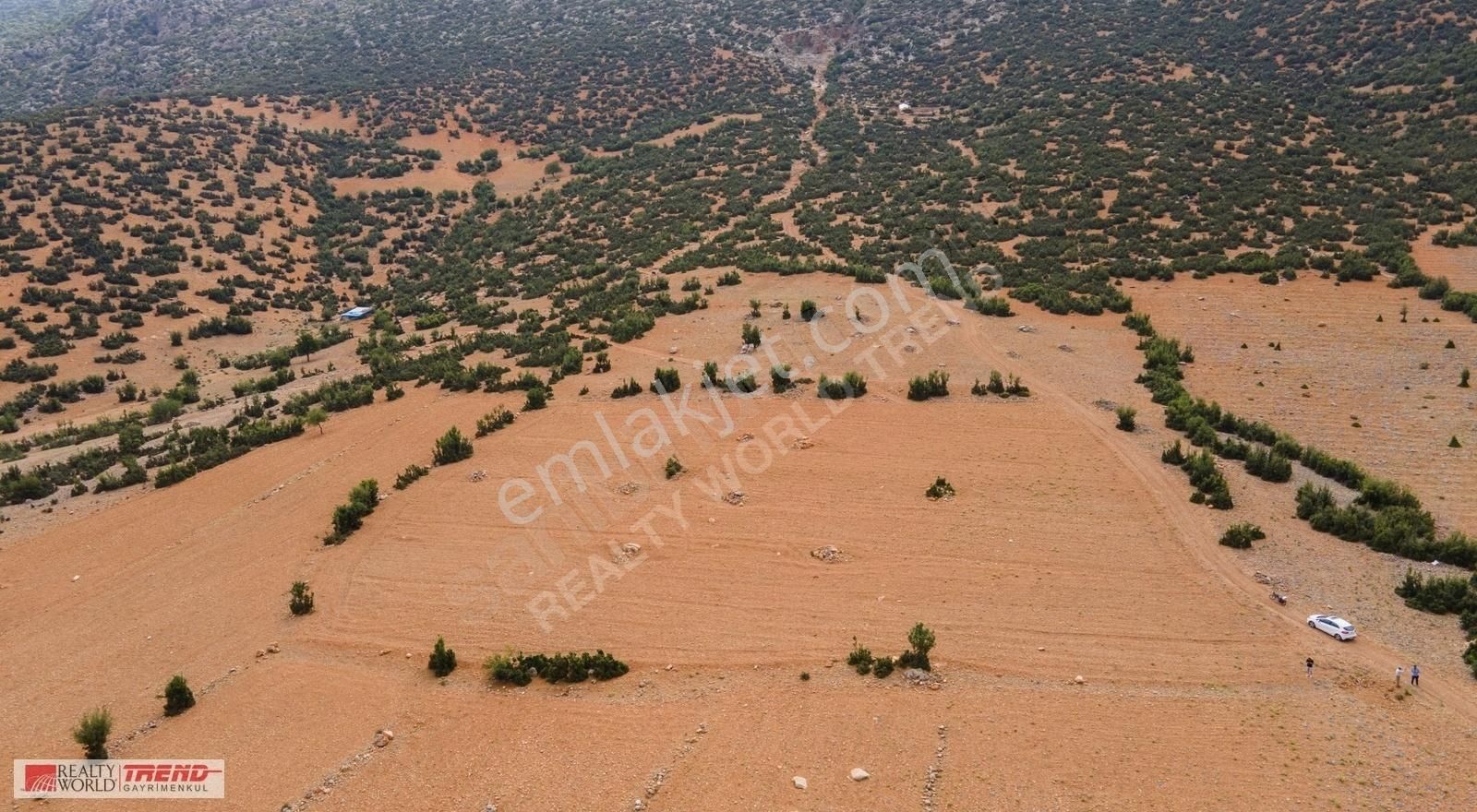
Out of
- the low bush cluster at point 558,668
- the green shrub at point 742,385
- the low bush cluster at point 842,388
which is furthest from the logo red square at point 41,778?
the low bush cluster at point 842,388

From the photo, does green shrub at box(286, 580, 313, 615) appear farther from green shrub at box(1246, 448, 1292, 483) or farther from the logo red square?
green shrub at box(1246, 448, 1292, 483)

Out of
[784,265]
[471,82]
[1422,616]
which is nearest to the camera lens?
[1422,616]

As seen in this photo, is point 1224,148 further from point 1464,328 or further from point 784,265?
point 784,265

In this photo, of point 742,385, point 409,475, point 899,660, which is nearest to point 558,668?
point 899,660

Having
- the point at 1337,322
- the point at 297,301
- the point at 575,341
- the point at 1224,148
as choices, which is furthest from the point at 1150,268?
the point at 297,301

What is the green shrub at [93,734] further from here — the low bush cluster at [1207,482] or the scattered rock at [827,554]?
the low bush cluster at [1207,482]

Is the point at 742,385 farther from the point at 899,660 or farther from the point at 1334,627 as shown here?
the point at 1334,627
